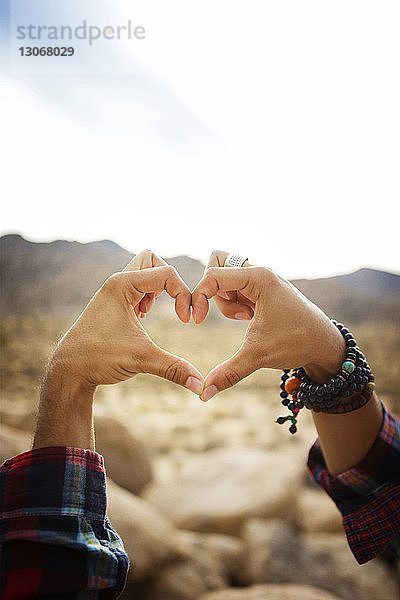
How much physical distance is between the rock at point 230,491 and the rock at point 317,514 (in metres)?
0.07

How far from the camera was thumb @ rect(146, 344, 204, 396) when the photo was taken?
605 mm

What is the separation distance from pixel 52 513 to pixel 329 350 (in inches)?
16.2

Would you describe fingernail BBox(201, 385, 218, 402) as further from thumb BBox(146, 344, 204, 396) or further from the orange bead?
the orange bead

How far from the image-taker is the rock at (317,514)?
6.19ft

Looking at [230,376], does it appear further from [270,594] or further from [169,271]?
[270,594]

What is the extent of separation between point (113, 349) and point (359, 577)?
1373 millimetres

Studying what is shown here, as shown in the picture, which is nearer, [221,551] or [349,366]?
[349,366]

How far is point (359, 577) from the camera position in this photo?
1535 mm

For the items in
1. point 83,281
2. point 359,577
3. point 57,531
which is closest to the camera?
point 57,531

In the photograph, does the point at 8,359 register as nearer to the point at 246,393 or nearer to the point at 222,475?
the point at 246,393

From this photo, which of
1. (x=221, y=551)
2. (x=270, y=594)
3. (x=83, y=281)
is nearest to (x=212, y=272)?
(x=270, y=594)

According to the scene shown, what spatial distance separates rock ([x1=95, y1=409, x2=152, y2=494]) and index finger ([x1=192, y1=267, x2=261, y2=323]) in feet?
4.88

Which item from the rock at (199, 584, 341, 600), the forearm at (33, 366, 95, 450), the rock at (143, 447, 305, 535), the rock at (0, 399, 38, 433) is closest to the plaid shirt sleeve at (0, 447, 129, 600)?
the forearm at (33, 366, 95, 450)

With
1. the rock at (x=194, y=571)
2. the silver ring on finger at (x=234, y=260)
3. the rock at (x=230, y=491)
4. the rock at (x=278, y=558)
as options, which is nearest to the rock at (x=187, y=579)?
the rock at (x=194, y=571)
